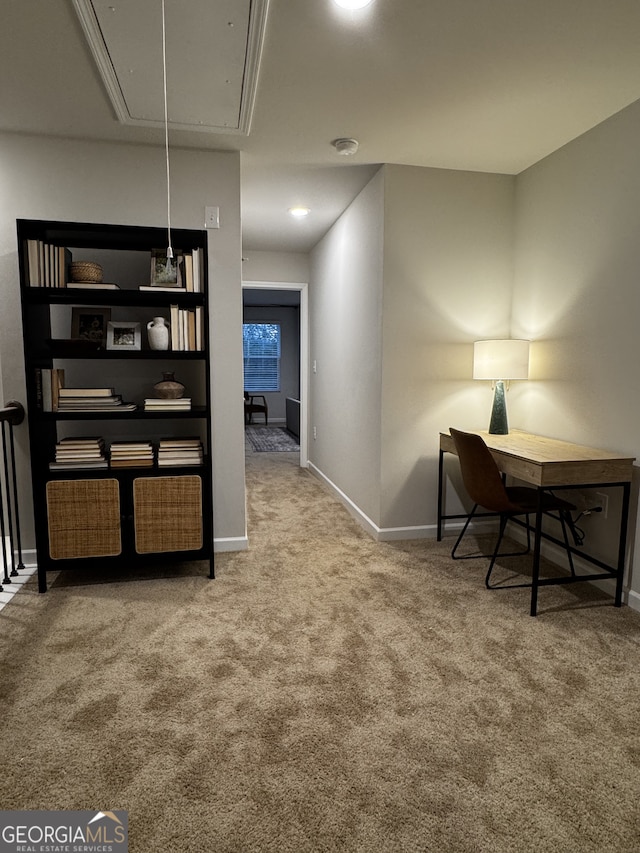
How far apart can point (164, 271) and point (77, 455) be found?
109cm

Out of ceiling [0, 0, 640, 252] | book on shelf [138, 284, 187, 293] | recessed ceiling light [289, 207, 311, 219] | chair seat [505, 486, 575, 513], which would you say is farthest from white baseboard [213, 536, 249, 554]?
recessed ceiling light [289, 207, 311, 219]

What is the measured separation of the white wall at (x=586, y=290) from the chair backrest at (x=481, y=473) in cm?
60

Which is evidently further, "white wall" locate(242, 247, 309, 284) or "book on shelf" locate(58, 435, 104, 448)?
"white wall" locate(242, 247, 309, 284)

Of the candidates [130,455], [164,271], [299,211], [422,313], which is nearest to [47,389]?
[130,455]

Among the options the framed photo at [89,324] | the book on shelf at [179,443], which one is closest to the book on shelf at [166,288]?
the framed photo at [89,324]

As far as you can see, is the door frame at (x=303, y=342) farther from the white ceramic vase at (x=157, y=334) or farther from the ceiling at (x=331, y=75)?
the white ceramic vase at (x=157, y=334)

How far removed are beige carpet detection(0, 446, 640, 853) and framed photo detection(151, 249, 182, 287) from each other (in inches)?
64.6

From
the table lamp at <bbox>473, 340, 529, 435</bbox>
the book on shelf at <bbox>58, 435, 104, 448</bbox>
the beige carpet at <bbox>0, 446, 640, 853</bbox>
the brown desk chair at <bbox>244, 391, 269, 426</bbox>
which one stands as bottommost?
the beige carpet at <bbox>0, 446, 640, 853</bbox>

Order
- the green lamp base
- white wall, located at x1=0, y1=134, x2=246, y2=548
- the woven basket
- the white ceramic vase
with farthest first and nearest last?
the green lamp base
white wall, located at x1=0, y1=134, x2=246, y2=548
the white ceramic vase
the woven basket

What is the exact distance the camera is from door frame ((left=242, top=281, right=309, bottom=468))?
5.73m

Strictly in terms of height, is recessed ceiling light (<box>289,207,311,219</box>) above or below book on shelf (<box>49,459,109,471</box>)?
above

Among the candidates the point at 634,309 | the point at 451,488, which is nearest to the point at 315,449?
the point at 451,488

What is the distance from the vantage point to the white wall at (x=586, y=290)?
2.58 metres

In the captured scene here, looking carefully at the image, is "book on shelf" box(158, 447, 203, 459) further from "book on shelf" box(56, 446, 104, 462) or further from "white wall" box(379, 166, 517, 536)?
"white wall" box(379, 166, 517, 536)
